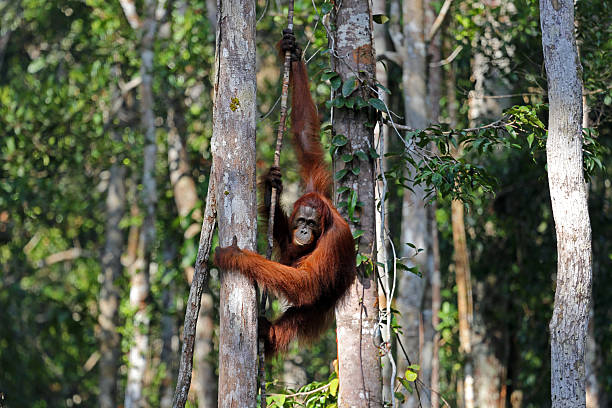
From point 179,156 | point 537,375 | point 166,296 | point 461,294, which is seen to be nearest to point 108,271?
point 166,296

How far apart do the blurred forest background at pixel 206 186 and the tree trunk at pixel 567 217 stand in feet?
8.63

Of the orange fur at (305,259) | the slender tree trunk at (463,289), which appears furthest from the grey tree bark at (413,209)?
the orange fur at (305,259)

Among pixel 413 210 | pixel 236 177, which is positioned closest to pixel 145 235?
pixel 413 210

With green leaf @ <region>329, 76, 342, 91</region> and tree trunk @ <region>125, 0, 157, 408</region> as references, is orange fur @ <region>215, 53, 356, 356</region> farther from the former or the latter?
tree trunk @ <region>125, 0, 157, 408</region>

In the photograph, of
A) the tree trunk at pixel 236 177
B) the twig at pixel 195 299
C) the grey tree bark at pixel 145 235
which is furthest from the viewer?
the grey tree bark at pixel 145 235

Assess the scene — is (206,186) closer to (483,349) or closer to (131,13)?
(131,13)

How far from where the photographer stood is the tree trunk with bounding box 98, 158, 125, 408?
9.81 metres

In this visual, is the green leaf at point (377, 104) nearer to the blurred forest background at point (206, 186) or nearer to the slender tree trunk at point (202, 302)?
the blurred forest background at point (206, 186)

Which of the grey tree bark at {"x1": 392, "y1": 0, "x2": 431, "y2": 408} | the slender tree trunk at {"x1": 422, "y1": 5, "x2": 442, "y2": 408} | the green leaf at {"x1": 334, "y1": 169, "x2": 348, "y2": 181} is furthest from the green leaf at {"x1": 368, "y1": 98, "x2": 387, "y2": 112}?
the slender tree trunk at {"x1": 422, "y1": 5, "x2": 442, "y2": 408}

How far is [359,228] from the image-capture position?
405 centimetres

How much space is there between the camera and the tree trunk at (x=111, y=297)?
9812 millimetres

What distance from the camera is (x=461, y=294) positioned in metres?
8.75

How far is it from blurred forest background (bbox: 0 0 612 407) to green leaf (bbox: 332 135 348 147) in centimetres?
310

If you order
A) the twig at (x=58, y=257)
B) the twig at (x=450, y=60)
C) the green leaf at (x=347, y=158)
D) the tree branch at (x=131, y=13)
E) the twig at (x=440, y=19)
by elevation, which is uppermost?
the tree branch at (x=131, y=13)
